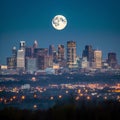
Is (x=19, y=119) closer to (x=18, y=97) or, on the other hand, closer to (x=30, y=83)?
(x=18, y=97)

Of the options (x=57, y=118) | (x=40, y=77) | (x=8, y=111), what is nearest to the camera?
(x=57, y=118)

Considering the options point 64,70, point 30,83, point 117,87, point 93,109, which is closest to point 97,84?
point 117,87

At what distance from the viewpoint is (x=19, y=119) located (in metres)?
17.5

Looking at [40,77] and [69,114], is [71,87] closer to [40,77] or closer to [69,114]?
[40,77]

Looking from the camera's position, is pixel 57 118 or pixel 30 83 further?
pixel 30 83

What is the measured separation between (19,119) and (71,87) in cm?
4654

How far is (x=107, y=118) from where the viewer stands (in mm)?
17484

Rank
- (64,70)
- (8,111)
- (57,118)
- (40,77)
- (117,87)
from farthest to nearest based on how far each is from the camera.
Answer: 1. (64,70)
2. (40,77)
3. (117,87)
4. (8,111)
5. (57,118)

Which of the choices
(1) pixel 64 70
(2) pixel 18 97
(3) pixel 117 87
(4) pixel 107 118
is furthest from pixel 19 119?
(1) pixel 64 70

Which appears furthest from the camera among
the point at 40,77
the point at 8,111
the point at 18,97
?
the point at 40,77

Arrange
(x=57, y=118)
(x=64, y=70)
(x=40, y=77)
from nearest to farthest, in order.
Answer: (x=57, y=118)
(x=40, y=77)
(x=64, y=70)

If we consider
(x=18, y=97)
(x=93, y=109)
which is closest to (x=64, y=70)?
(x=18, y=97)

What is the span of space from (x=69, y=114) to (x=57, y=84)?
4777cm

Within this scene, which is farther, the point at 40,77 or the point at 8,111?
the point at 40,77
